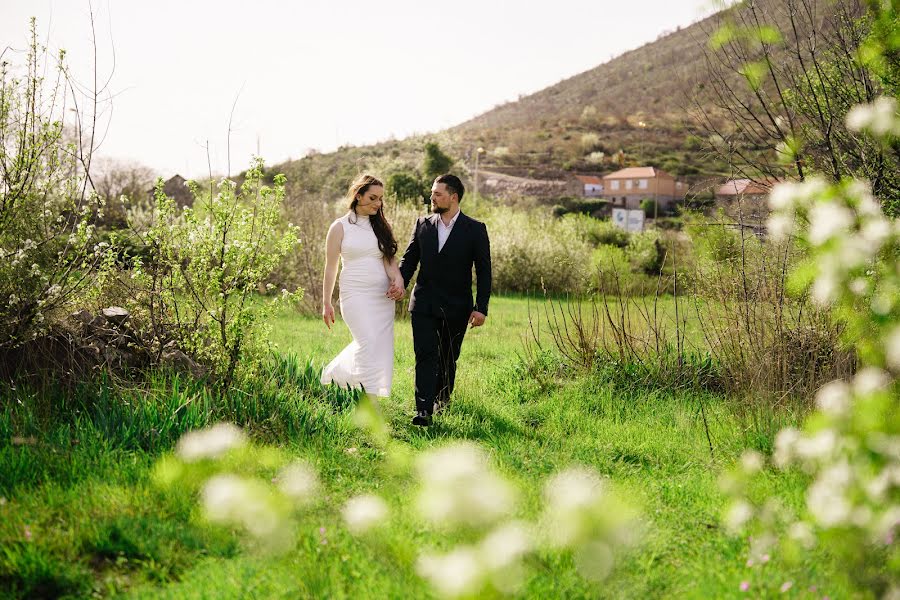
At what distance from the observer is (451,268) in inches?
213

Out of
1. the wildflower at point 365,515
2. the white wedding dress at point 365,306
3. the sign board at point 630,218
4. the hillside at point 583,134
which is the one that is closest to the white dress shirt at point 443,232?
the white wedding dress at point 365,306

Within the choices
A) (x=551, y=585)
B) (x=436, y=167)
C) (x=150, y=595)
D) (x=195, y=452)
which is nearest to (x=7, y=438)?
(x=195, y=452)

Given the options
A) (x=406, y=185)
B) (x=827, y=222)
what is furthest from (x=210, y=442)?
(x=406, y=185)

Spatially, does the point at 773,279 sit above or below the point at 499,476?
above

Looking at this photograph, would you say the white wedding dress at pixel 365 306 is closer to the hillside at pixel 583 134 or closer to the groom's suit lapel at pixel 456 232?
the groom's suit lapel at pixel 456 232

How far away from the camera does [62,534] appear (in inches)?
115

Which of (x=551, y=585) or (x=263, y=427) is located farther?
(x=263, y=427)

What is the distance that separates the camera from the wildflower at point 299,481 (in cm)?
352

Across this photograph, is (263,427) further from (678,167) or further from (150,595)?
(678,167)

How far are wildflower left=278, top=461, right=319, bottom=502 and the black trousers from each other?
1418 mm

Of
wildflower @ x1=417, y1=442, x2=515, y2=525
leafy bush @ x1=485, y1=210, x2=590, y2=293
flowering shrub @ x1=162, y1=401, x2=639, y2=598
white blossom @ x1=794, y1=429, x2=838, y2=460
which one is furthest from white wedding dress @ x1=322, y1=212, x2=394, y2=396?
leafy bush @ x1=485, y1=210, x2=590, y2=293

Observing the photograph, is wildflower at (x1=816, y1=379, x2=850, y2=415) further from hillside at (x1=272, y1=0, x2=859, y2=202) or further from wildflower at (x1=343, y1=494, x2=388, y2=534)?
hillside at (x1=272, y1=0, x2=859, y2=202)

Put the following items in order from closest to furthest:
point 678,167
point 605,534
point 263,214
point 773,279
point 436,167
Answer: point 605,534 → point 263,214 → point 773,279 → point 436,167 → point 678,167

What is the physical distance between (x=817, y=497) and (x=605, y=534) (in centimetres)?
92
